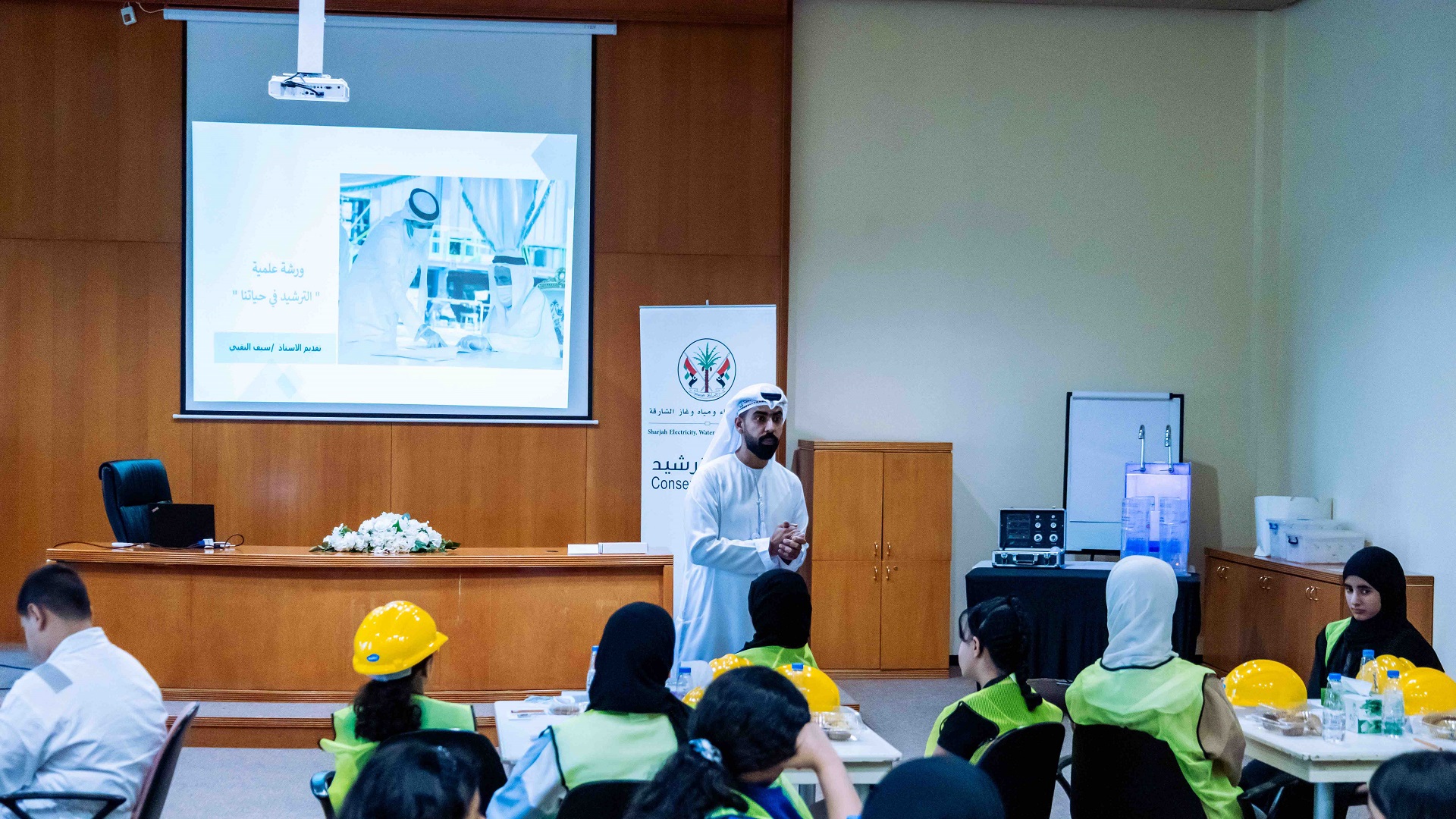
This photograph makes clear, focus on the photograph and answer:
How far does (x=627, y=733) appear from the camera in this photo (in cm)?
241

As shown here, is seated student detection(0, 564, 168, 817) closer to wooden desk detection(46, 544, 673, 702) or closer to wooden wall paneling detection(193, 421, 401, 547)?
wooden desk detection(46, 544, 673, 702)

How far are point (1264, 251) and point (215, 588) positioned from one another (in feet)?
23.6

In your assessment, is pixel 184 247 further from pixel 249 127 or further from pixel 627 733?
pixel 627 733

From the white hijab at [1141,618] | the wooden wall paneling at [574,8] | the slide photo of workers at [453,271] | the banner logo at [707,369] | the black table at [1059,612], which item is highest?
the wooden wall paneling at [574,8]

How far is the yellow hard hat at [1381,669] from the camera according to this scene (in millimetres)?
3734

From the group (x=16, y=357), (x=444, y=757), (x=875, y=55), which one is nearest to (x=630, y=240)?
(x=875, y=55)

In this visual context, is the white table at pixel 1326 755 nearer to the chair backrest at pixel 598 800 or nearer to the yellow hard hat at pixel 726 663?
the yellow hard hat at pixel 726 663

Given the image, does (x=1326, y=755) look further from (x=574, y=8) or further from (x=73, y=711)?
(x=574, y=8)

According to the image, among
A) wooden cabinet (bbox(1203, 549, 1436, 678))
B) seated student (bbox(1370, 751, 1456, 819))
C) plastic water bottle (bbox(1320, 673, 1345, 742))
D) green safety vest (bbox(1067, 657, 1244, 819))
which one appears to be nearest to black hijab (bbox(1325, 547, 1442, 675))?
plastic water bottle (bbox(1320, 673, 1345, 742))

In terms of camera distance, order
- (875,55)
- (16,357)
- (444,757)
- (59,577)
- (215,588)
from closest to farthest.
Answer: (444,757) < (59,577) < (215,588) < (16,357) < (875,55)

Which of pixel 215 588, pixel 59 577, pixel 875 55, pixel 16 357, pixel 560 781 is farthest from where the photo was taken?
pixel 875 55

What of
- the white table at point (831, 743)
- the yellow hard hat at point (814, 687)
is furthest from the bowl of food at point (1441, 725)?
the yellow hard hat at point (814, 687)

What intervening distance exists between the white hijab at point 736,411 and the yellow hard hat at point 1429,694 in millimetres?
2361

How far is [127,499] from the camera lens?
5.97 m
